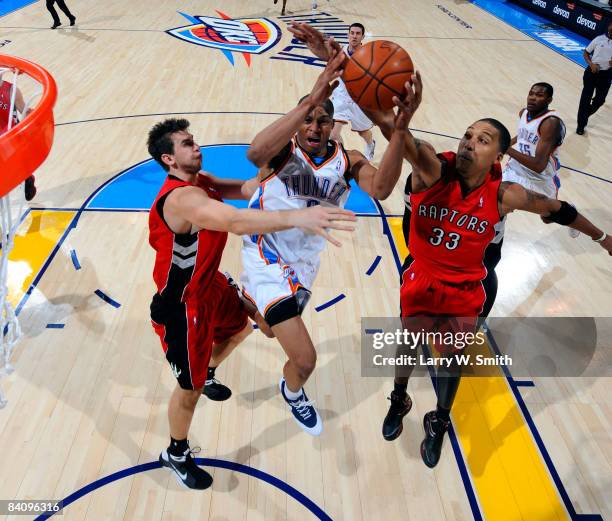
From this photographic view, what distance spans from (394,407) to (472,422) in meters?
0.64

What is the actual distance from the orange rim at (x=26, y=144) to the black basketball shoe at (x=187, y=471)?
1.77 meters

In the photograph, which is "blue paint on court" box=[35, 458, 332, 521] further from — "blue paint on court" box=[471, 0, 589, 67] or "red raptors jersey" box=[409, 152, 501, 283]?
"blue paint on court" box=[471, 0, 589, 67]

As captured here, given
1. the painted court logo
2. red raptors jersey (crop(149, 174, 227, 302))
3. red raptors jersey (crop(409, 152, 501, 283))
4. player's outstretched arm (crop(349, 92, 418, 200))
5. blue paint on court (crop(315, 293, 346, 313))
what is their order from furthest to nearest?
the painted court logo → blue paint on court (crop(315, 293, 346, 313)) → red raptors jersey (crop(409, 152, 501, 283)) → red raptors jersey (crop(149, 174, 227, 302)) → player's outstretched arm (crop(349, 92, 418, 200))

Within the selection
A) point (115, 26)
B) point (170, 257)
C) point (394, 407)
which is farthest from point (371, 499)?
point (115, 26)

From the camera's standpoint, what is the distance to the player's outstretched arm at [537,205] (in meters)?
3.04

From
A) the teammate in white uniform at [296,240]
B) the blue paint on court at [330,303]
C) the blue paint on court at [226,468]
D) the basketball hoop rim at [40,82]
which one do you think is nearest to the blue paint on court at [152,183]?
the blue paint on court at [330,303]

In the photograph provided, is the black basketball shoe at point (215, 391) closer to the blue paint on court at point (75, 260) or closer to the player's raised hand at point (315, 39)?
the blue paint on court at point (75, 260)

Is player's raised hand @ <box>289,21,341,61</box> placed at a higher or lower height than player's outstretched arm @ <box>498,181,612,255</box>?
higher

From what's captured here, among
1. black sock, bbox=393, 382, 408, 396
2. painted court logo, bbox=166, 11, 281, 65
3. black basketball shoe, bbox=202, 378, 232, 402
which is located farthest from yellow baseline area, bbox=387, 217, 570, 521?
painted court logo, bbox=166, 11, 281, 65

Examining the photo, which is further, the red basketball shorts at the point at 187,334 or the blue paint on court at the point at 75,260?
A: the blue paint on court at the point at 75,260

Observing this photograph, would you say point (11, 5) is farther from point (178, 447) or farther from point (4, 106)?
point (178, 447)

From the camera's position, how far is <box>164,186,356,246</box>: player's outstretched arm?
2.26 meters

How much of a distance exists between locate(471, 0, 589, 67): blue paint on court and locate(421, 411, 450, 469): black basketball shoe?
11.9 meters

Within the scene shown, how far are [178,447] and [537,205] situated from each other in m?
2.55
